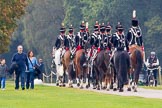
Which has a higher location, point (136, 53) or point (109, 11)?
point (109, 11)

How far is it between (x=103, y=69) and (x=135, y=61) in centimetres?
269

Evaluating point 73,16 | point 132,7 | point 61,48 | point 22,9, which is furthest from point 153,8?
point 61,48

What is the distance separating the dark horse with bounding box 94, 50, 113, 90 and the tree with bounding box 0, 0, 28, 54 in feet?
51.4

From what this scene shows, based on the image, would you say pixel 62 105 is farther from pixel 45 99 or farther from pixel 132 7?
pixel 132 7

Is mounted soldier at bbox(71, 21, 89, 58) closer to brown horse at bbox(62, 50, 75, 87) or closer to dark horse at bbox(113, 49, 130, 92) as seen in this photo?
brown horse at bbox(62, 50, 75, 87)

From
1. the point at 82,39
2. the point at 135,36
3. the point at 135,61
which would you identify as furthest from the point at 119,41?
the point at 82,39

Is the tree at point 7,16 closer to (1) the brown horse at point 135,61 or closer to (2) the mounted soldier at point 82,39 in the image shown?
(2) the mounted soldier at point 82,39

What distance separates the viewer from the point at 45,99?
30.1m

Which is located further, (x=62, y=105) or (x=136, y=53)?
(x=136, y=53)

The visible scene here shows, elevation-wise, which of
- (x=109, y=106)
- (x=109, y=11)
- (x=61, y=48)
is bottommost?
(x=109, y=106)

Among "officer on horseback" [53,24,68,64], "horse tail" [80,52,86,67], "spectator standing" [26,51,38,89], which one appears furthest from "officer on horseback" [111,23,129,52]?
"officer on horseback" [53,24,68,64]

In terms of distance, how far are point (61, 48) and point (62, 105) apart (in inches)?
789

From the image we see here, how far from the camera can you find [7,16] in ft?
185

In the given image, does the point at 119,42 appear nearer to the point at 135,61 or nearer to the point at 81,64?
the point at 135,61
